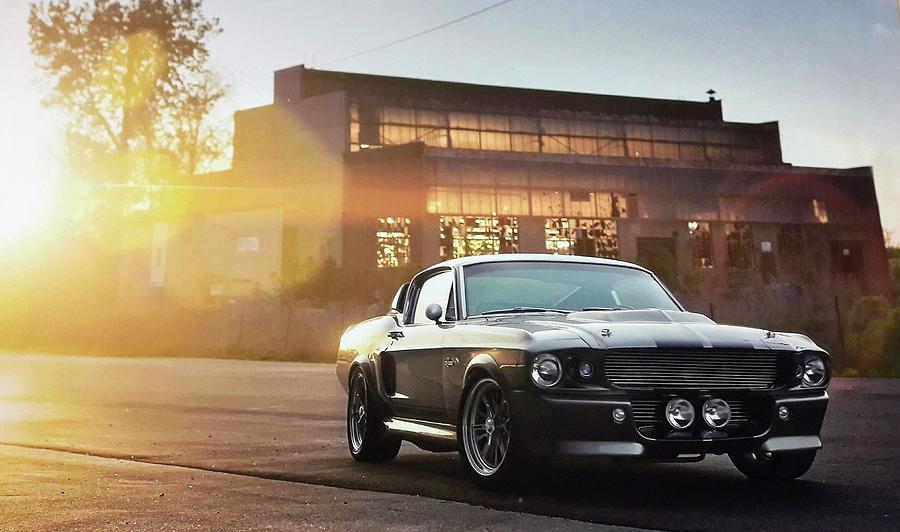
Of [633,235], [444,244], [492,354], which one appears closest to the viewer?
[492,354]

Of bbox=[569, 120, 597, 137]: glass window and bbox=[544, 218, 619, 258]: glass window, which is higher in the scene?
bbox=[569, 120, 597, 137]: glass window

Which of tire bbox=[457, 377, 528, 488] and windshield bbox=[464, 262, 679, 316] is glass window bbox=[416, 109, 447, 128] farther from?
tire bbox=[457, 377, 528, 488]

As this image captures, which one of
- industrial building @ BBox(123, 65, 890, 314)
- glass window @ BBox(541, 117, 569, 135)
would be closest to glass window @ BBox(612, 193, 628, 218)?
industrial building @ BBox(123, 65, 890, 314)

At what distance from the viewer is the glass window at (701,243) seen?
62.5 m

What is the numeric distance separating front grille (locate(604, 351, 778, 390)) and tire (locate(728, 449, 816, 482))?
31.9 inches

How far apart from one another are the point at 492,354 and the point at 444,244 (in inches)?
1999

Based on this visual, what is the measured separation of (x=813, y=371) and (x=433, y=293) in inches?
120

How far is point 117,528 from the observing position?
5.57m

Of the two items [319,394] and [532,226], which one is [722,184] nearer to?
[532,226]

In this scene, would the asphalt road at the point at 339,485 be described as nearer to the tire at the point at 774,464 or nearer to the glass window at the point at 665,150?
the tire at the point at 774,464

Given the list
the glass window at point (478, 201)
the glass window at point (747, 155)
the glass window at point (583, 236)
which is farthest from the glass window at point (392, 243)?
the glass window at point (747, 155)

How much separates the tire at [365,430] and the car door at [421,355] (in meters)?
0.42

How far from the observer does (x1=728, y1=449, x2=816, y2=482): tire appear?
6.88m

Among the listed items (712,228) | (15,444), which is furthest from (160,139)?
(15,444)
